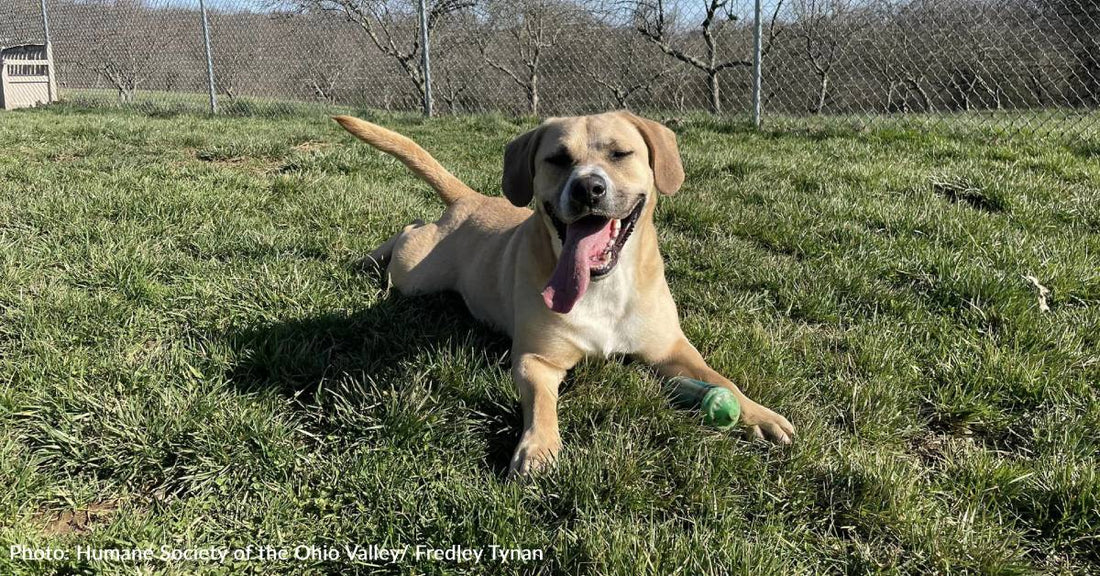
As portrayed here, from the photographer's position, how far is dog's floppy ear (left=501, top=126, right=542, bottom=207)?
276 centimetres

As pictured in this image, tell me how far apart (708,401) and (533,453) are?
1.99 ft

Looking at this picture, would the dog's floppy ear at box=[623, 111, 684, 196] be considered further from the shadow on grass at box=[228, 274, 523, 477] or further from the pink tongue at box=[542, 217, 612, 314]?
the shadow on grass at box=[228, 274, 523, 477]

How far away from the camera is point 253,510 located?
1.69 metres

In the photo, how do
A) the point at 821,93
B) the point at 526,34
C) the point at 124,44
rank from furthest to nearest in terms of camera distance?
the point at 124,44, the point at 526,34, the point at 821,93

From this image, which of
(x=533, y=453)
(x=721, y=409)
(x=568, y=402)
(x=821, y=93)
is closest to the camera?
(x=533, y=453)

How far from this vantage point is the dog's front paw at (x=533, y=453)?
1825 millimetres

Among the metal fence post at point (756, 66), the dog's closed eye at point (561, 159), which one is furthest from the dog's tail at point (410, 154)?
the metal fence post at point (756, 66)

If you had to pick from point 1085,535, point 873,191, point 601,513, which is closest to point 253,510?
point 601,513

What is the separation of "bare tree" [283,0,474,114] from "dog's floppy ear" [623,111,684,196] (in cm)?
1308

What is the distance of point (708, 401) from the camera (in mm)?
2064

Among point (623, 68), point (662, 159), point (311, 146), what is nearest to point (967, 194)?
point (662, 159)

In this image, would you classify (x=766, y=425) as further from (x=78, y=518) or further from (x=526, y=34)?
(x=526, y=34)

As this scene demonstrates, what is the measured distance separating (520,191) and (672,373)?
101 cm

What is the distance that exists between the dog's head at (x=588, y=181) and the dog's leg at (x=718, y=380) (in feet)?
1.38
